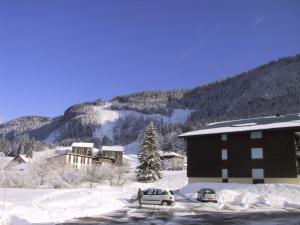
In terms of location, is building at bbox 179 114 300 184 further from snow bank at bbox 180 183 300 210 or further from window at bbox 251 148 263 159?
snow bank at bbox 180 183 300 210

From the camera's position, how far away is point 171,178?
79375mm

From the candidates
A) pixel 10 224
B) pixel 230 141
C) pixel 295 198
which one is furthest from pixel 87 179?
pixel 10 224

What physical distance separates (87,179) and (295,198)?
1740 inches

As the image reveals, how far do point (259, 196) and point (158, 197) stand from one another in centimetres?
1384

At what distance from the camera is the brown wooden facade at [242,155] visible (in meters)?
51.8

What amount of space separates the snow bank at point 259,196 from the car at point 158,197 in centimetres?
523

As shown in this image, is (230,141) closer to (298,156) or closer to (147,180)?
(298,156)

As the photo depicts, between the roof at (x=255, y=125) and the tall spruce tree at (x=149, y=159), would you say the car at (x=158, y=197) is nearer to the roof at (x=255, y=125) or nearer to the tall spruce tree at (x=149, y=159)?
the roof at (x=255, y=125)

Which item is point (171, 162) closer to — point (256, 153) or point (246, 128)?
point (246, 128)

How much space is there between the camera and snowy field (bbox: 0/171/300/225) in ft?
76.7

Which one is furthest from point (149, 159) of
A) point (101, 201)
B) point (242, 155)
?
point (101, 201)

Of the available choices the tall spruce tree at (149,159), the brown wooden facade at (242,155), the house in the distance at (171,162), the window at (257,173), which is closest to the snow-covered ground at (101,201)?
the window at (257,173)

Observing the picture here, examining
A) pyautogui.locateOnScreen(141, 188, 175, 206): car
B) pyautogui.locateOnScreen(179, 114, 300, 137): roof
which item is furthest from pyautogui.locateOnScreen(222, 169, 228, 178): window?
pyautogui.locateOnScreen(141, 188, 175, 206): car

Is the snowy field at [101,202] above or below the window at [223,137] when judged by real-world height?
below
